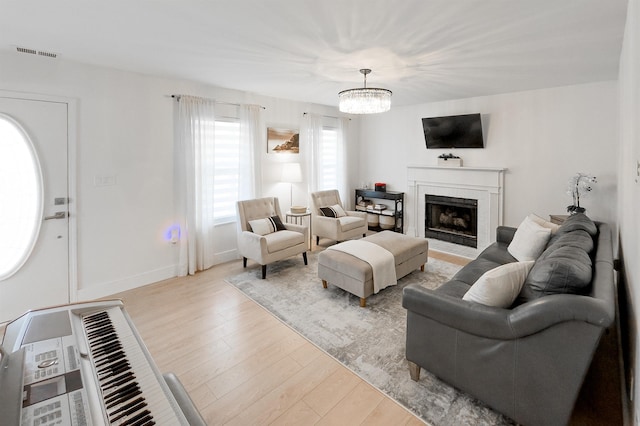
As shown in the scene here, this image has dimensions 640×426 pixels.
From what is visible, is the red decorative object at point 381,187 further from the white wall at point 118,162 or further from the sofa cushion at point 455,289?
the sofa cushion at point 455,289

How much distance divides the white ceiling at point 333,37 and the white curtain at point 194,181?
0.49m

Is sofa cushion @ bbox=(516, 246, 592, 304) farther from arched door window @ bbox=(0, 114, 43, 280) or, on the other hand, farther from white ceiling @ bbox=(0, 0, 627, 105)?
arched door window @ bbox=(0, 114, 43, 280)

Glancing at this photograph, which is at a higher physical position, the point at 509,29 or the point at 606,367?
the point at 509,29

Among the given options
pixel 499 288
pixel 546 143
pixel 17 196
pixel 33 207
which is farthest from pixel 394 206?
pixel 17 196

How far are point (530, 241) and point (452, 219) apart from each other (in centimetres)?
263

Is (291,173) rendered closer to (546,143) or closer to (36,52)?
(36,52)

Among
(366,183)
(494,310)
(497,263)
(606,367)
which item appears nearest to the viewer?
(494,310)

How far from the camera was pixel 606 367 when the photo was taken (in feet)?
7.86

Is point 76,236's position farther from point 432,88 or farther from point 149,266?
point 432,88

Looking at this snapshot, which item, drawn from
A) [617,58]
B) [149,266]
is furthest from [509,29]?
[149,266]

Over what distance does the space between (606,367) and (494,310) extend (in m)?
1.42

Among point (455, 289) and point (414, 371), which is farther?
point (455, 289)

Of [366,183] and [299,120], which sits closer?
[299,120]

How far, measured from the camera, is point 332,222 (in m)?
5.22
